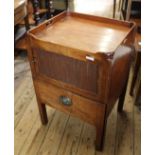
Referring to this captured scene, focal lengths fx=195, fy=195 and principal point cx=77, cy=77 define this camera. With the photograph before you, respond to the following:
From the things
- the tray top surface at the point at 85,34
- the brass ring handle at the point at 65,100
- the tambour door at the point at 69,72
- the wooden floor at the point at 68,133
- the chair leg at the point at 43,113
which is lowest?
the wooden floor at the point at 68,133

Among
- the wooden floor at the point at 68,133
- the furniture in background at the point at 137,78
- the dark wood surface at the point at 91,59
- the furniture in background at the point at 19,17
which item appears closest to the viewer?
the dark wood surface at the point at 91,59

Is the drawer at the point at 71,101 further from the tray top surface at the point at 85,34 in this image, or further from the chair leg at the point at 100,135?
the tray top surface at the point at 85,34

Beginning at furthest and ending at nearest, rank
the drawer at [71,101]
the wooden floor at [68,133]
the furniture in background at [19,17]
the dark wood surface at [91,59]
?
the furniture in background at [19,17], the wooden floor at [68,133], the drawer at [71,101], the dark wood surface at [91,59]

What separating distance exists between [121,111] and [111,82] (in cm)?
68

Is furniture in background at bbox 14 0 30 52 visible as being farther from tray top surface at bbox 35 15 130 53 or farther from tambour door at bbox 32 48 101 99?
tambour door at bbox 32 48 101 99

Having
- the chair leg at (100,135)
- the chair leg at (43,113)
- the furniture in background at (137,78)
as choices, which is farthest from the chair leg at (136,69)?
the chair leg at (43,113)

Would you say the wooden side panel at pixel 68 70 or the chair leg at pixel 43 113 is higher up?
the wooden side panel at pixel 68 70

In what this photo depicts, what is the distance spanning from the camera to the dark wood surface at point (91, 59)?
3.01ft

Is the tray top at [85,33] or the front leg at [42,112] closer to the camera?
the tray top at [85,33]

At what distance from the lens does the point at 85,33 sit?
3.63 ft

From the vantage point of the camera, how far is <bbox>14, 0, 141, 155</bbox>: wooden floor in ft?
4.31

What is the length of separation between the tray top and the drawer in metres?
0.28

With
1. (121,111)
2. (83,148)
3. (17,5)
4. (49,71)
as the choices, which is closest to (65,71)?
(49,71)

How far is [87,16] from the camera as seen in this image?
1.27 meters
